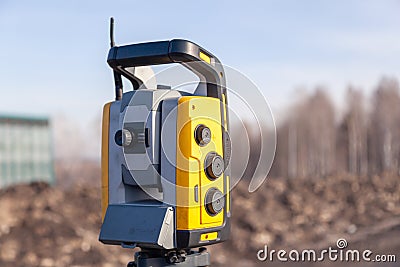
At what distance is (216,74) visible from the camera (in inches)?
119

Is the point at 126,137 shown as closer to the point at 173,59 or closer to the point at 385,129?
the point at 173,59

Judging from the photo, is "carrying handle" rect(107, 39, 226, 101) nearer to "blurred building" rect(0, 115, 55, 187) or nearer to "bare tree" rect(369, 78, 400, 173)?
"blurred building" rect(0, 115, 55, 187)

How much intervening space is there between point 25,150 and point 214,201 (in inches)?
674

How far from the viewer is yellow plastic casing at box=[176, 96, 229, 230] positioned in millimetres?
2768

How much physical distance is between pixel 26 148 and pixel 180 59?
17046 millimetres

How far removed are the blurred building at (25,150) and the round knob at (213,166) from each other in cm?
1616

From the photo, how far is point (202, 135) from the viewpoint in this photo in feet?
9.21

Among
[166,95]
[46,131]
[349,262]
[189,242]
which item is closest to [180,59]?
[166,95]

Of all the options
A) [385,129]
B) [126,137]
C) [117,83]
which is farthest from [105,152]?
[385,129]

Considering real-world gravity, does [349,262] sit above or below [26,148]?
below

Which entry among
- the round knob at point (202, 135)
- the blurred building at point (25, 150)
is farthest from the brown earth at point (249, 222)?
the blurred building at point (25, 150)

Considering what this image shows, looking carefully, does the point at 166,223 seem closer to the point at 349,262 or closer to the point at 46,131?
the point at 349,262

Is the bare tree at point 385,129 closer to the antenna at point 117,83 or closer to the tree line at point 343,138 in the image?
the tree line at point 343,138

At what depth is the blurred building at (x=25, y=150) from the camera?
59.8 ft
